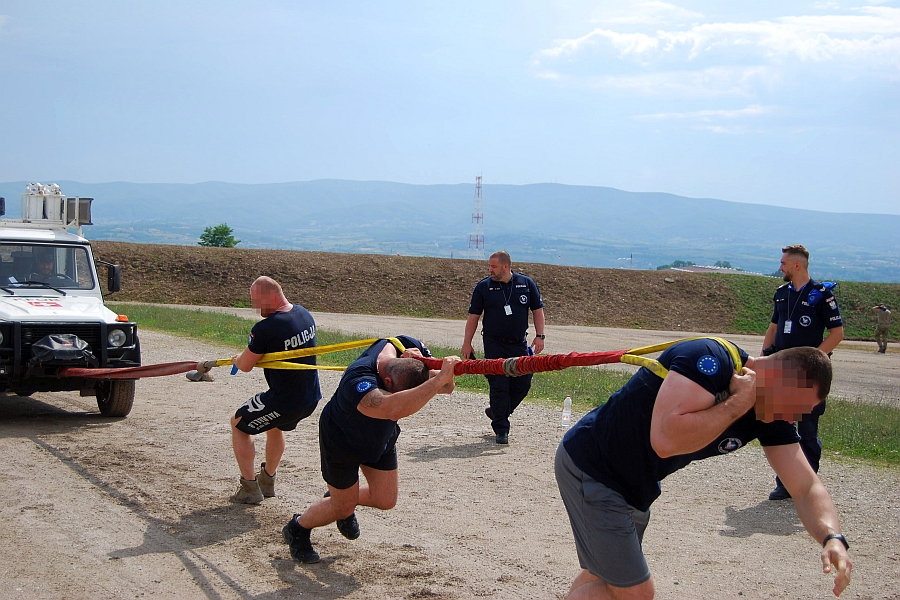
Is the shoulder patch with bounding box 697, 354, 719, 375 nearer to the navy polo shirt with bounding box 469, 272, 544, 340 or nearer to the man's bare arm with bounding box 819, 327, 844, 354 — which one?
the man's bare arm with bounding box 819, 327, 844, 354

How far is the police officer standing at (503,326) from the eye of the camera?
8.88 metres

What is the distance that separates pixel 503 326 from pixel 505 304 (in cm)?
26

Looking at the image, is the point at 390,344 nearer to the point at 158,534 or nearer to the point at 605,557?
the point at 605,557

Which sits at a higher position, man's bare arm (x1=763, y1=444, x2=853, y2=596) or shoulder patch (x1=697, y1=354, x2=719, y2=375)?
shoulder patch (x1=697, y1=354, x2=719, y2=375)

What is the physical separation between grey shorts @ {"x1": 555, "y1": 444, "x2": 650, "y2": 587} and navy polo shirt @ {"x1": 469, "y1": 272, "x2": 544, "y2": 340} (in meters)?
5.45

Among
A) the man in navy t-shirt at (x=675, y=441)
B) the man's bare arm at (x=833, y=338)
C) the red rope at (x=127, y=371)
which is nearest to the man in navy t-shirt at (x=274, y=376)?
the red rope at (x=127, y=371)

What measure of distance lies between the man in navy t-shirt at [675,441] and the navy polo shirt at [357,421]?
1365 mm

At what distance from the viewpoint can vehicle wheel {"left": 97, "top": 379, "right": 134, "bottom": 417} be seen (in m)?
9.66

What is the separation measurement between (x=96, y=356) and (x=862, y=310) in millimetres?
41625

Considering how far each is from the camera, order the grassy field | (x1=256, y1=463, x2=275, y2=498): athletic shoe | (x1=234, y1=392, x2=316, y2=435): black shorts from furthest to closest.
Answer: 1. the grassy field
2. (x1=256, y1=463, x2=275, y2=498): athletic shoe
3. (x1=234, y1=392, x2=316, y2=435): black shorts

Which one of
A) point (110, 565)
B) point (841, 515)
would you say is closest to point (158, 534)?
point (110, 565)

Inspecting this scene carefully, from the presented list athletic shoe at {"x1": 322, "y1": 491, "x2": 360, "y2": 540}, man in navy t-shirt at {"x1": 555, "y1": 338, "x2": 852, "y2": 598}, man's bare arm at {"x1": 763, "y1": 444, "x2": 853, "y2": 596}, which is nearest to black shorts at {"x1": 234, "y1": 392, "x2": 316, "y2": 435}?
athletic shoe at {"x1": 322, "y1": 491, "x2": 360, "y2": 540}

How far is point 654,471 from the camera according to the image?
336cm

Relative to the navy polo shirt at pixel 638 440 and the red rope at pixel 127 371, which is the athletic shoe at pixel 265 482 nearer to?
the red rope at pixel 127 371
